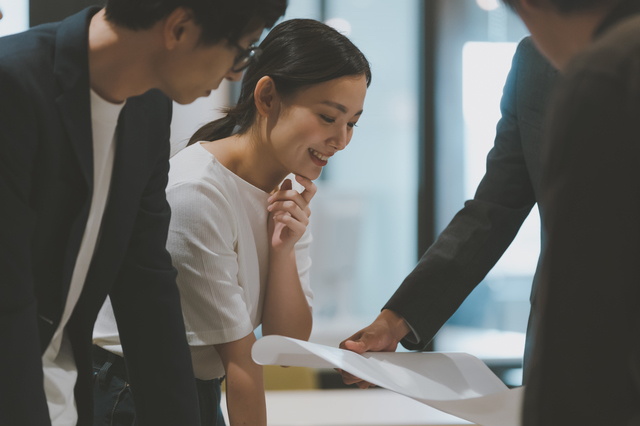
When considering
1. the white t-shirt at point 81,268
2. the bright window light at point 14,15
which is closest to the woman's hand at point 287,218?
the white t-shirt at point 81,268

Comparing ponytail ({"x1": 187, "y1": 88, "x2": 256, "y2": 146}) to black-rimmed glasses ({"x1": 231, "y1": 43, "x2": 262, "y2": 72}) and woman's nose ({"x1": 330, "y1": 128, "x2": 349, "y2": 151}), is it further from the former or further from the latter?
black-rimmed glasses ({"x1": 231, "y1": 43, "x2": 262, "y2": 72})

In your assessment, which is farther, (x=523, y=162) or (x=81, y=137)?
(x=523, y=162)

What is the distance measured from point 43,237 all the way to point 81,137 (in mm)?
135

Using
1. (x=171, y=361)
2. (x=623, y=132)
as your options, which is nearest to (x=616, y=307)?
(x=623, y=132)

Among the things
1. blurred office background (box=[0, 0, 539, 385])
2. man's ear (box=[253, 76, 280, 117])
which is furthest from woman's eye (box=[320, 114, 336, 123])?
blurred office background (box=[0, 0, 539, 385])

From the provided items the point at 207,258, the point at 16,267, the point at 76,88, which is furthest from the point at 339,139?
the point at 16,267

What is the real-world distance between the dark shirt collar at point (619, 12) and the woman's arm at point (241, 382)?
0.80m

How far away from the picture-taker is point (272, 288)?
121 centimetres

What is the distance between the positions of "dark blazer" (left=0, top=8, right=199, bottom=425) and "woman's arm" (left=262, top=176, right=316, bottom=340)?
0.31 m

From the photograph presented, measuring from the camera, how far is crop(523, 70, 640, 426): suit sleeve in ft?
1.18

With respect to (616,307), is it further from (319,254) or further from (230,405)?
(319,254)

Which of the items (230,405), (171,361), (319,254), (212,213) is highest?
(212,213)

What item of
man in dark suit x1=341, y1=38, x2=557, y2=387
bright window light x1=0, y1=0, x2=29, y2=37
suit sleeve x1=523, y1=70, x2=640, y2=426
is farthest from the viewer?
bright window light x1=0, y1=0, x2=29, y2=37

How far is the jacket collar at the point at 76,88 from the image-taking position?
68 cm
